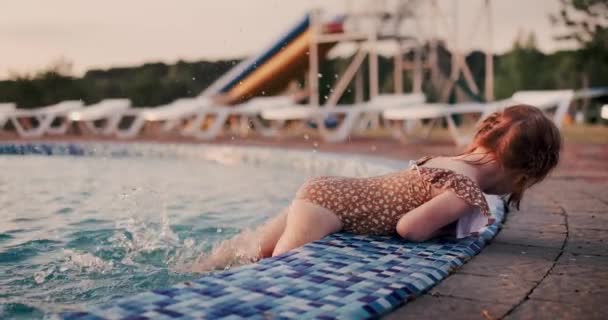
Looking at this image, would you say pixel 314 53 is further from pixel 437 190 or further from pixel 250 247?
pixel 437 190

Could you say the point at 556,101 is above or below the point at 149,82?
below

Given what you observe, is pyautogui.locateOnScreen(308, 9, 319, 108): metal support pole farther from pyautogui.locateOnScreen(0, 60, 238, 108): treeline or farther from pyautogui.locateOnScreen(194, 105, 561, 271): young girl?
pyautogui.locateOnScreen(194, 105, 561, 271): young girl

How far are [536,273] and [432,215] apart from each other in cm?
43

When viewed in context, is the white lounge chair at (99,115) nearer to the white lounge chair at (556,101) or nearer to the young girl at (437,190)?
the white lounge chair at (556,101)

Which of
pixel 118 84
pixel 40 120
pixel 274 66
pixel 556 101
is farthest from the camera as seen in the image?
pixel 118 84

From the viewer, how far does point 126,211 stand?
16.1 ft

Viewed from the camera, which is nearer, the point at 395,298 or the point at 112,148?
the point at 395,298

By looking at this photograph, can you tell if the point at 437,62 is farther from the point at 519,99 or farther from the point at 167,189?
the point at 167,189

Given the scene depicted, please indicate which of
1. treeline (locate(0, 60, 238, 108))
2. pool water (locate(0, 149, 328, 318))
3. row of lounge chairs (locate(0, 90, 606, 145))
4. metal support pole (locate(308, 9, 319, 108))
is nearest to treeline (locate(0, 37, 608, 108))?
treeline (locate(0, 60, 238, 108))

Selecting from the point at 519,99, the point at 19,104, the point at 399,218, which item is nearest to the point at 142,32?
the point at 19,104

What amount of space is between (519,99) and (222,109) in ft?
19.9

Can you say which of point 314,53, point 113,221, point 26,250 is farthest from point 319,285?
point 314,53

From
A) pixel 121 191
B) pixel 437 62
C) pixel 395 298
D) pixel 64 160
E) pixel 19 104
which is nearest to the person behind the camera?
pixel 395 298

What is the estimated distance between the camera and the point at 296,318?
151 centimetres
